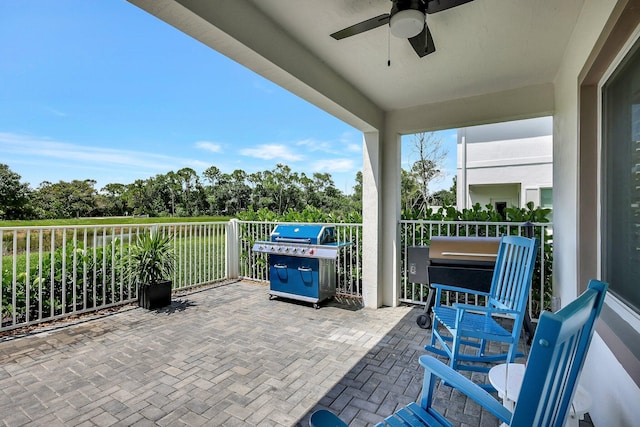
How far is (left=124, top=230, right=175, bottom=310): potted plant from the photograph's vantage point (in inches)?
164

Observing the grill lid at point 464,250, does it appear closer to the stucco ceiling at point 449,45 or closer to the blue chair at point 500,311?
the blue chair at point 500,311

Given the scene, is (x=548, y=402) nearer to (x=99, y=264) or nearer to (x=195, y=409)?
(x=195, y=409)

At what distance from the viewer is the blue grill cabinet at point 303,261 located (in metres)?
4.32

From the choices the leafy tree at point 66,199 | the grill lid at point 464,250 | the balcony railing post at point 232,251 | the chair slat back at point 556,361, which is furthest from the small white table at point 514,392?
the leafy tree at point 66,199

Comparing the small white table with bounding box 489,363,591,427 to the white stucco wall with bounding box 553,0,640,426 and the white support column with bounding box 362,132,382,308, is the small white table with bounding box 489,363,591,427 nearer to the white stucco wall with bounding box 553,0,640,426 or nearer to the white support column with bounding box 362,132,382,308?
the white stucco wall with bounding box 553,0,640,426

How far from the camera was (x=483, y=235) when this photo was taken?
409 centimetres

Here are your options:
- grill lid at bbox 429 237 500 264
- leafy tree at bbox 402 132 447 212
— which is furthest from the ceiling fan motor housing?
leafy tree at bbox 402 132 447 212

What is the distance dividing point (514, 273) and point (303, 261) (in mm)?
2697

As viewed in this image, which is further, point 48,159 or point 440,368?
point 48,159

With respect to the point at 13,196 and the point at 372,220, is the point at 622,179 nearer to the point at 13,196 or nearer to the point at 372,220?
the point at 372,220

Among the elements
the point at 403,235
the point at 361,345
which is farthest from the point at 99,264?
the point at 403,235

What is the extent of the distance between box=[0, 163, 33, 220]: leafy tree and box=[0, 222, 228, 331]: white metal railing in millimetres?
8507

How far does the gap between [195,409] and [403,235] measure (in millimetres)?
3464

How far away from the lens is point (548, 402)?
2.78ft
